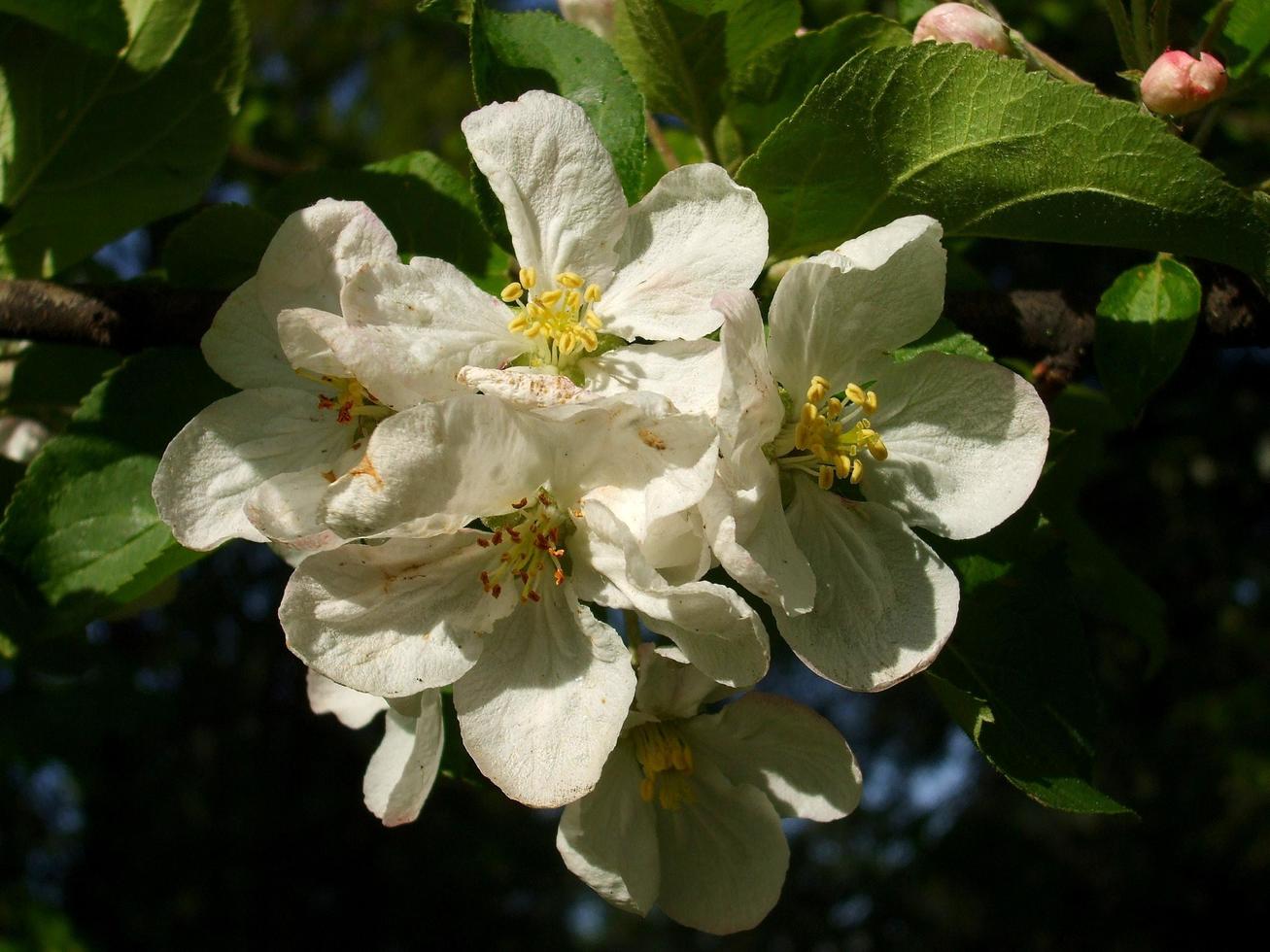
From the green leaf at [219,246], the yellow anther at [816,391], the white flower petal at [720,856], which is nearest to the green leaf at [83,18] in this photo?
the green leaf at [219,246]

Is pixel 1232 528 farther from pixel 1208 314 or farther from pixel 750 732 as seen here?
pixel 750 732

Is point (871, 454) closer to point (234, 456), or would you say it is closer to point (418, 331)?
point (418, 331)

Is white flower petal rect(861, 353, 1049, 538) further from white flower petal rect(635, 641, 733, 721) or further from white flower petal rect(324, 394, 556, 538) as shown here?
white flower petal rect(324, 394, 556, 538)

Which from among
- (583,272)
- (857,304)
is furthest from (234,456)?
(857,304)

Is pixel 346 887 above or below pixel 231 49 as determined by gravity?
below

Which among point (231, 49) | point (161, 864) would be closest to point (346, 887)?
point (161, 864)

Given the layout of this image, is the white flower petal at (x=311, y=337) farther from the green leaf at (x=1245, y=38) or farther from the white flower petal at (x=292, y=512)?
the green leaf at (x=1245, y=38)

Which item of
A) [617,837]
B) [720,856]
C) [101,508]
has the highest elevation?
[101,508]
